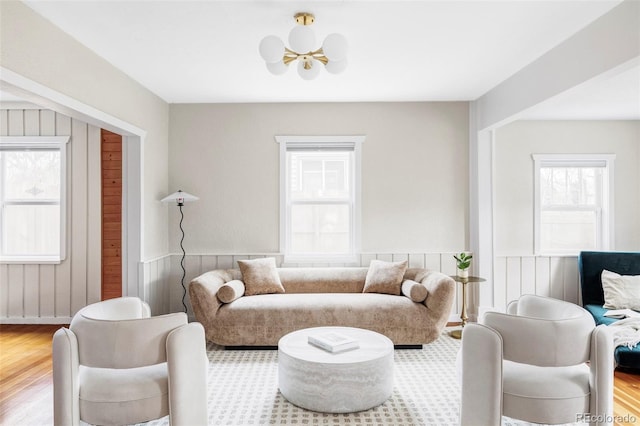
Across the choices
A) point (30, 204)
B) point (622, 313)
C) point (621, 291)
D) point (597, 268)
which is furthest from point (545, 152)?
point (30, 204)

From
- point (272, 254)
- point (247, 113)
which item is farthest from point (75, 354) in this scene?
point (247, 113)

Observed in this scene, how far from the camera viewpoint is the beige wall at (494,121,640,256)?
4.96m

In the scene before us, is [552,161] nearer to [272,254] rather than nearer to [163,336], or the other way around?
[272,254]

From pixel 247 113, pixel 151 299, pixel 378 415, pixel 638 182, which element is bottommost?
pixel 378 415

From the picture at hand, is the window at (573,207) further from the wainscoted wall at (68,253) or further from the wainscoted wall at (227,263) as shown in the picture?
the wainscoted wall at (68,253)

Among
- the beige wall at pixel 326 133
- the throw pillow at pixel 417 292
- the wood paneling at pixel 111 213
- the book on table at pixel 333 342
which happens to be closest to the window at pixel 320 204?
the beige wall at pixel 326 133

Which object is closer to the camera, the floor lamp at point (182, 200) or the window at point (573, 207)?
the floor lamp at point (182, 200)

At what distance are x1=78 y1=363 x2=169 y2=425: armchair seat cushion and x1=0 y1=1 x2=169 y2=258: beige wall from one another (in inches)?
73.1

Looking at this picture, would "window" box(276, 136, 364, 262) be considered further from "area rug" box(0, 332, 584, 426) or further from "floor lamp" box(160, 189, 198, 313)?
"area rug" box(0, 332, 584, 426)

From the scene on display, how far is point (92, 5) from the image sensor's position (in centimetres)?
246

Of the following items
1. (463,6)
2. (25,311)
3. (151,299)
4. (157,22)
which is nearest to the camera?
(463,6)

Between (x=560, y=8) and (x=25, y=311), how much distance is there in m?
6.05

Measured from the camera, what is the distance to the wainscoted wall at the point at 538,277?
4926 millimetres

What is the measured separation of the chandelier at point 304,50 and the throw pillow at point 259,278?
2.24m
